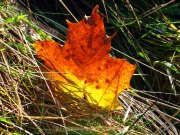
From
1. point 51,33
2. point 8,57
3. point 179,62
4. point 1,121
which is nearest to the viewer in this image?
point 1,121

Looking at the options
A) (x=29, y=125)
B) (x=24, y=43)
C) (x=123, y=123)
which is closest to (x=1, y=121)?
(x=29, y=125)

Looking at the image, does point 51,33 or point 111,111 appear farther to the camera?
point 51,33

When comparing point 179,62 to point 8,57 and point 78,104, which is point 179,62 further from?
point 8,57

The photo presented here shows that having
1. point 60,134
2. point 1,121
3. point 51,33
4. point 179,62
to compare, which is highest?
point 51,33
